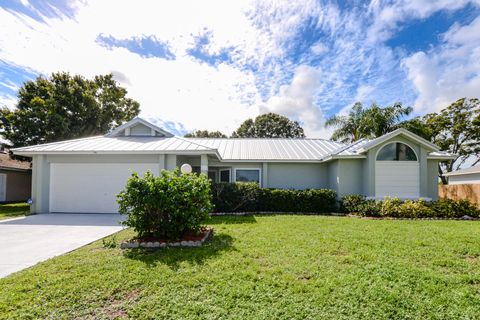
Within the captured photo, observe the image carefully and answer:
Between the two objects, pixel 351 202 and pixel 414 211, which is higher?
pixel 351 202

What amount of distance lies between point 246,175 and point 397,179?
325 inches

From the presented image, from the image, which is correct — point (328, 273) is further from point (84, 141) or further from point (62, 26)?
point (84, 141)

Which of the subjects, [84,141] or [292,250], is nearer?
[292,250]

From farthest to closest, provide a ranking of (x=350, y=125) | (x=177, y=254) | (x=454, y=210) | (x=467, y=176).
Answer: (x=350, y=125) < (x=467, y=176) < (x=454, y=210) < (x=177, y=254)

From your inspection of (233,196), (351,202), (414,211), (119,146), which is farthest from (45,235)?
(414,211)

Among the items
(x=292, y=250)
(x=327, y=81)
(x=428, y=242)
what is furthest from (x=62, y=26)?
(x=428, y=242)

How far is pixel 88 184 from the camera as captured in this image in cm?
1196

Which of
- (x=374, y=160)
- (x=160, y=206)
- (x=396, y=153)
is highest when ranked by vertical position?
(x=396, y=153)

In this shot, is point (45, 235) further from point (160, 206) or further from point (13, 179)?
point (13, 179)

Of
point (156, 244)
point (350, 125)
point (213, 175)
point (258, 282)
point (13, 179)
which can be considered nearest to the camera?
point (258, 282)

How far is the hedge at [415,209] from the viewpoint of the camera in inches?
430

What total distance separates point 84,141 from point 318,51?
13.4 m

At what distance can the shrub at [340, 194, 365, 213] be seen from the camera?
466 inches

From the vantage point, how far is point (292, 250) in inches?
226
